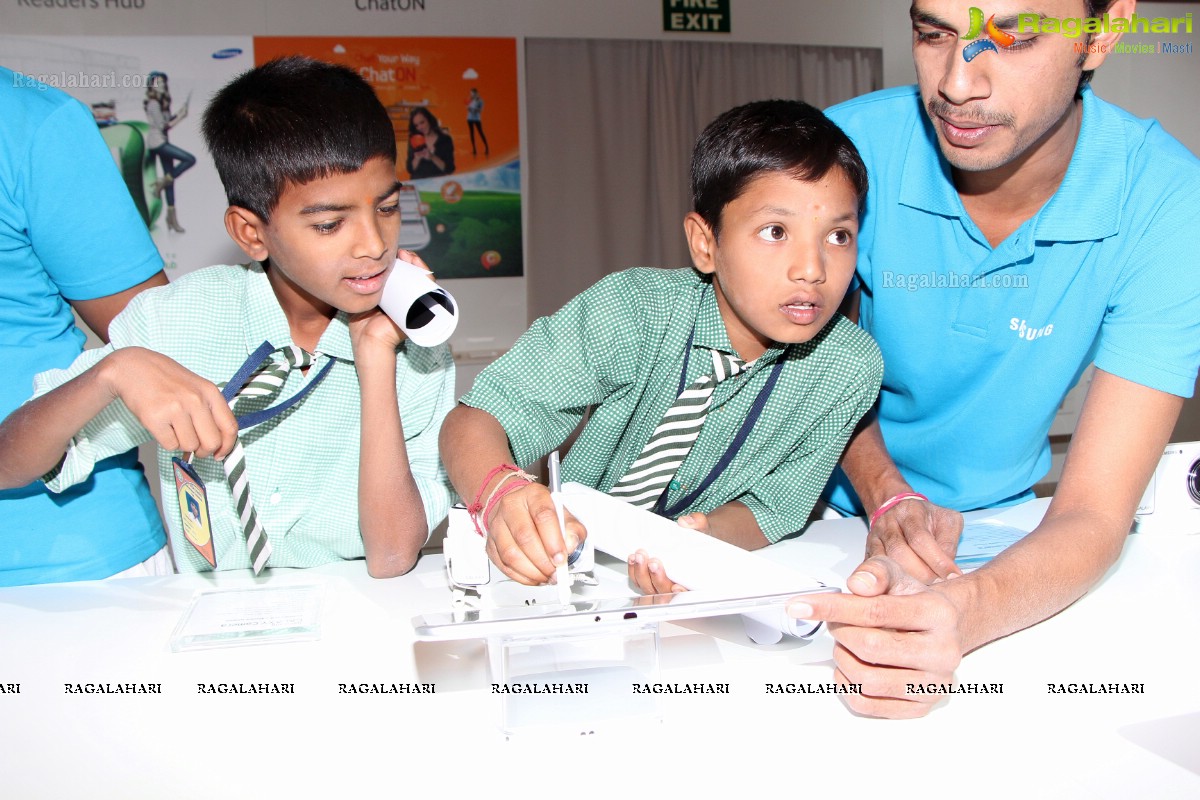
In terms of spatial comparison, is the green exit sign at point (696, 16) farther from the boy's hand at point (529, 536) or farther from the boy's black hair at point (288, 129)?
the boy's hand at point (529, 536)

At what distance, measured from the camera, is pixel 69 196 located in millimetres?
1448

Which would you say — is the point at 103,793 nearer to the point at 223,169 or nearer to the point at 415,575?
the point at 415,575

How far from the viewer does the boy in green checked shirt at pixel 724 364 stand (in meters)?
1.41

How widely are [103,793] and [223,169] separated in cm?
99

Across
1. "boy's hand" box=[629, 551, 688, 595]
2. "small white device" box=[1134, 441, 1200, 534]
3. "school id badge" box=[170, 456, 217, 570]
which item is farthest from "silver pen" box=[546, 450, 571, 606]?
"small white device" box=[1134, 441, 1200, 534]

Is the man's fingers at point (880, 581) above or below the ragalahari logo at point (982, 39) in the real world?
below

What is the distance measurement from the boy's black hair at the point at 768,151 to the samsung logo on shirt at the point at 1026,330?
308mm

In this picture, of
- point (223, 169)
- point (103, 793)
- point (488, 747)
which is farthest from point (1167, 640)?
point (223, 169)

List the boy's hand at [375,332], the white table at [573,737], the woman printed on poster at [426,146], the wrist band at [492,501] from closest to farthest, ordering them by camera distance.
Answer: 1. the white table at [573,737]
2. the wrist band at [492,501]
3. the boy's hand at [375,332]
4. the woman printed on poster at [426,146]

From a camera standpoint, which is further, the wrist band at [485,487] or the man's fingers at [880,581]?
the wrist band at [485,487]

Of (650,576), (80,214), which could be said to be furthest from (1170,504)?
(80,214)

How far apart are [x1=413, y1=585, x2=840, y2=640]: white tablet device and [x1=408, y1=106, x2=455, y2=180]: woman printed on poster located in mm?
3845

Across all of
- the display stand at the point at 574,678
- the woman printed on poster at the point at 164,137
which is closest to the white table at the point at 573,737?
the display stand at the point at 574,678

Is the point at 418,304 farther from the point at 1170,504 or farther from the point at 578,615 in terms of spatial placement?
the point at 1170,504
